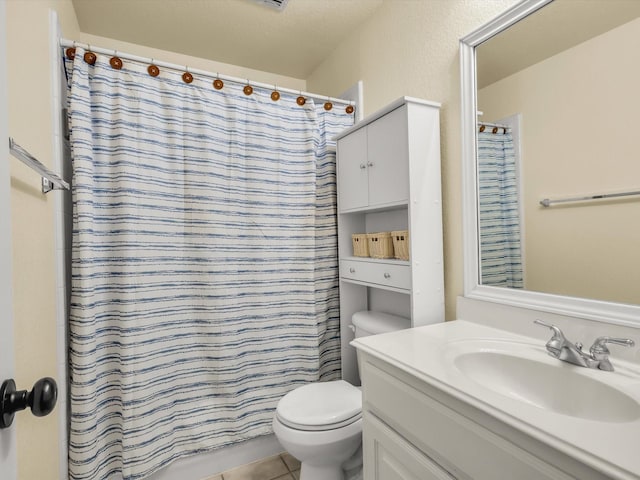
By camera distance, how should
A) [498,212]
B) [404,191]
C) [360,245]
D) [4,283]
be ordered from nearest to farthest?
[4,283], [498,212], [404,191], [360,245]

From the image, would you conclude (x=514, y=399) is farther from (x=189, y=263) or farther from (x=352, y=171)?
(x=189, y=263)

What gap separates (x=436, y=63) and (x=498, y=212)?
2.45 feet

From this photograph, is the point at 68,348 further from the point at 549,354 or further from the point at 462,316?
the point at 549,354

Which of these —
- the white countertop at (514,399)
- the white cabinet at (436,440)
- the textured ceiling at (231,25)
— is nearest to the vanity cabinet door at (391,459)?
the white cabinet at (436,440)

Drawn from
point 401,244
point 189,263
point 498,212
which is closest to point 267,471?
point 189,263

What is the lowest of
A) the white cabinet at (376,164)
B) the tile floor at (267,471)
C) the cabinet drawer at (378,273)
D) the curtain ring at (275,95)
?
the tile floor at (267,471)

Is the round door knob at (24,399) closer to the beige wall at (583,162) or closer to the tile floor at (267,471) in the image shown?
the beige wall at (583,162)

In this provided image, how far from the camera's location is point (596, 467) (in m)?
0.53

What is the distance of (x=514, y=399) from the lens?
71cm

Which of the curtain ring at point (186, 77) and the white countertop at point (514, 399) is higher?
the curtain ring at point (186, 77)

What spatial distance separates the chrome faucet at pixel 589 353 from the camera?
0.85 metres

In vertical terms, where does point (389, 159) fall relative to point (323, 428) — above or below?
above

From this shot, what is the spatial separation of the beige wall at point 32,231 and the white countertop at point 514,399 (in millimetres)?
985

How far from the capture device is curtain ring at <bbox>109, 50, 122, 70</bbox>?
148 centimetres
